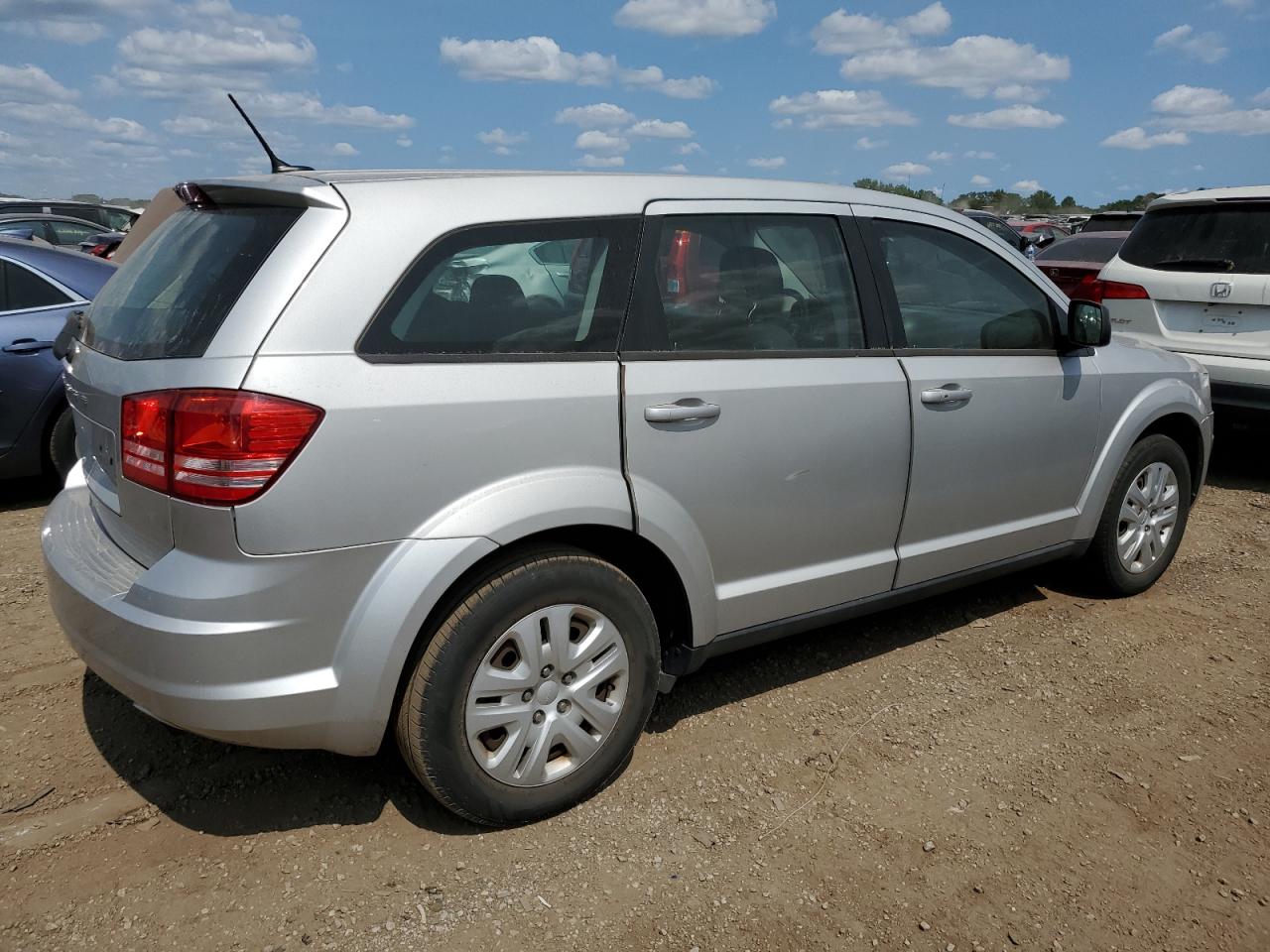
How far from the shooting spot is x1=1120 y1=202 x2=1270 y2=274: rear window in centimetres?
612

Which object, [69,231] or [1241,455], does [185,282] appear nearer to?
[1241,455]

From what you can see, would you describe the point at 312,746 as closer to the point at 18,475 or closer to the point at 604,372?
the point at 604,372

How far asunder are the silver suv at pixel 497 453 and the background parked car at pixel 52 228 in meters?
13.7

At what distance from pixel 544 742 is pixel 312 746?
2.02 ft

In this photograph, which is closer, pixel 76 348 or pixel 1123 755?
pixel 76 348

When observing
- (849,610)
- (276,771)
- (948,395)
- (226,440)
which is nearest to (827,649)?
(849,610)

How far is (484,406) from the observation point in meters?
2.55

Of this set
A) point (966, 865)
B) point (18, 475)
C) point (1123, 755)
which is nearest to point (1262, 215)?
point (1123, 755)

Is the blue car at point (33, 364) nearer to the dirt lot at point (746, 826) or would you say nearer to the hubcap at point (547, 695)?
the dirt lot at point (746, 826)

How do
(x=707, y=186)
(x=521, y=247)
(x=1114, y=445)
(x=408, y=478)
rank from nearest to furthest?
(x=408, y=478) → (x=521, y=247) → (x=707, y=186) → (x=1114, y=445)

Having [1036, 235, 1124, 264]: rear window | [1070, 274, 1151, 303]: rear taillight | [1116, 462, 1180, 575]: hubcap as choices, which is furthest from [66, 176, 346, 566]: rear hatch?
[1036, 235, 1124, 264]: rear window

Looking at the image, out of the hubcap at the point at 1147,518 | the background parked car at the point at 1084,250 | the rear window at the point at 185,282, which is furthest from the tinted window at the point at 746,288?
the background parked car at the point at 1084,250

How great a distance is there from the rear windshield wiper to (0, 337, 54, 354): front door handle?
265 inches

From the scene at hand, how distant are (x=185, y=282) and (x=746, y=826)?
7.05ft
